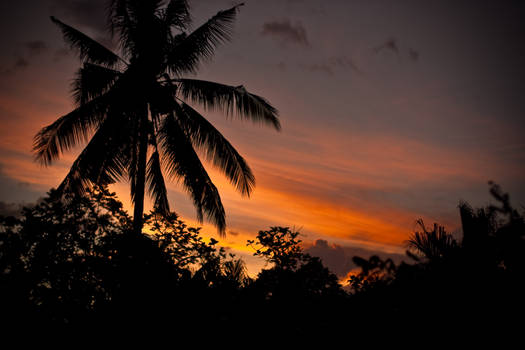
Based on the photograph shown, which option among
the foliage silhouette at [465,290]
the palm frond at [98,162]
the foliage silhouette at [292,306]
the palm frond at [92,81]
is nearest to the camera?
the foliage silhouette at [465,290]

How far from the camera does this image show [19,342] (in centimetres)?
323

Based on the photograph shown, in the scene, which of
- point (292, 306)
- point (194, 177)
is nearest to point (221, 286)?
point (292, 306)

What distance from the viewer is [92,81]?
7.73 m

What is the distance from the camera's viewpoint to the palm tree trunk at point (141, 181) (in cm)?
696

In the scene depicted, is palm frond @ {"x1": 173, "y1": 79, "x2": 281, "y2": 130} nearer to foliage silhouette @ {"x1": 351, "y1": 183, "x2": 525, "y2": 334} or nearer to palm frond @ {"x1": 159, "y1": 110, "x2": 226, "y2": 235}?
palm frond @ {"x1": 159, "y1": 110, "x2": 226, "y2": 235}

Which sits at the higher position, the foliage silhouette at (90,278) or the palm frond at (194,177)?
the palm frond at (194,177)

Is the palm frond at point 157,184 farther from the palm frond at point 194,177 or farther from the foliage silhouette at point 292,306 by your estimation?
the foliage silhouette at point 292,306

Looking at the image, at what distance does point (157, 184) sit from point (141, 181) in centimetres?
81

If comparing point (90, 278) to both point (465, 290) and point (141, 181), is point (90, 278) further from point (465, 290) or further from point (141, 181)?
point (465, 290)

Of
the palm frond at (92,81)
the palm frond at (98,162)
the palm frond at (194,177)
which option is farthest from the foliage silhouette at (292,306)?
the palm frond at (92,81)

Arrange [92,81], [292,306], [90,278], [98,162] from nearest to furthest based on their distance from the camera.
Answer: [292,306]
[90,278]
[98,162]
[92,81]

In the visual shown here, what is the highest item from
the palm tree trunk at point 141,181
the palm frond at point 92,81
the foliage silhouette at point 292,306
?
the palm frond at point 92,81

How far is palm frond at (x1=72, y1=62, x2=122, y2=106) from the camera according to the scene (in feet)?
25.1

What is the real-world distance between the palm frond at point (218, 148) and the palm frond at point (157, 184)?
1249mm
